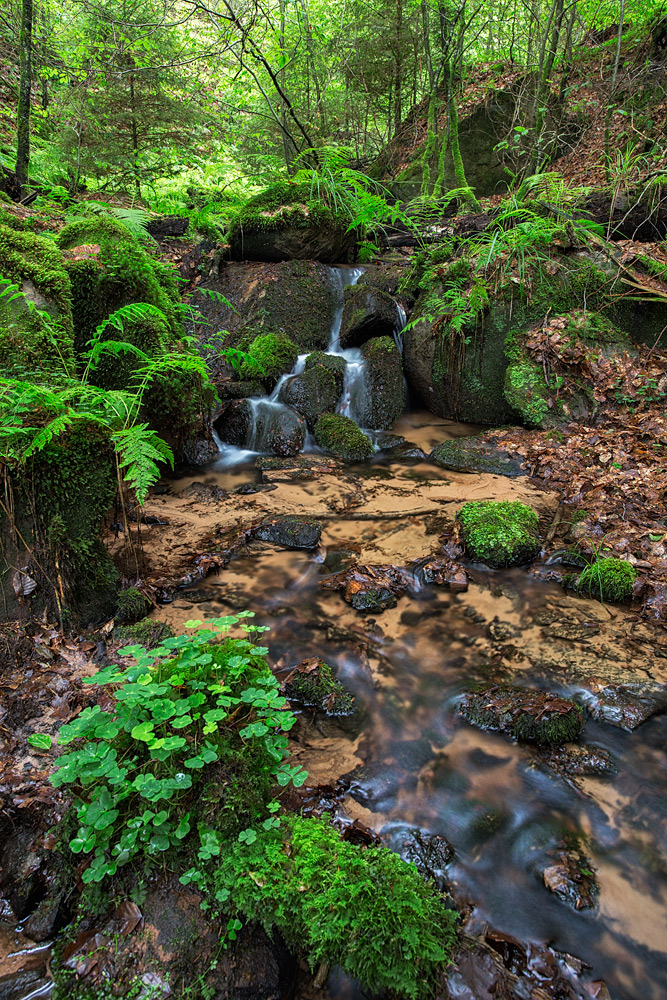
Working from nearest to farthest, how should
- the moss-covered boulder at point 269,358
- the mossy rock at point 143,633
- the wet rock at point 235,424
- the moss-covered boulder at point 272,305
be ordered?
1. the mossy rock at point 143,633
2. the wet rock at point 235,424
3. the moss-covered boulder at point 269,358
4. the moss-covered boulder at point 272,305

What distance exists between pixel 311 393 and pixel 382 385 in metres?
1.33

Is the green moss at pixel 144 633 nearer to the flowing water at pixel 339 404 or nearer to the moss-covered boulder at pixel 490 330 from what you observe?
the flowing water at pixel 339 404

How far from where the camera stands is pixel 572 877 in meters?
2.35

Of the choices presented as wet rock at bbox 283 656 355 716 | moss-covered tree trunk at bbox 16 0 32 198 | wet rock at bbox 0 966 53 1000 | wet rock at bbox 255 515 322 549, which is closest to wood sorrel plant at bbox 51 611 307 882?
wet rock at bbox 0 966 53 1000

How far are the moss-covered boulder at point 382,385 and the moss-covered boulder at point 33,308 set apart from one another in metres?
5.38

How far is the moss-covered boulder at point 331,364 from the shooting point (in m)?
8.77

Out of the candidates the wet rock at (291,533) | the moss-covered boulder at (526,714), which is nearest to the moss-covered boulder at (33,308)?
the wet rock at (291,533)

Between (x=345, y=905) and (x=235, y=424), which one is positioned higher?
(x=235, y=424)

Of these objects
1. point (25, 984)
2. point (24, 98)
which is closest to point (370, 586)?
point (25, 984)

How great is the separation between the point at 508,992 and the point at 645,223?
998cm

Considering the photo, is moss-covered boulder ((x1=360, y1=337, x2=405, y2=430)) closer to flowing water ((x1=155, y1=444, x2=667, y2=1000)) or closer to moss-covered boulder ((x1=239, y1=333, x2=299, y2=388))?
moss-covered boulder ((x1=239, y1=333, x2=299, y2=388))

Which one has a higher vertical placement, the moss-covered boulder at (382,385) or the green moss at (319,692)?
the moss-covered boulder at (382,385)

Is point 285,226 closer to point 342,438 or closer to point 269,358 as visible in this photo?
point 269,358

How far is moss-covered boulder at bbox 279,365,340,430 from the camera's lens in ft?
27.5
